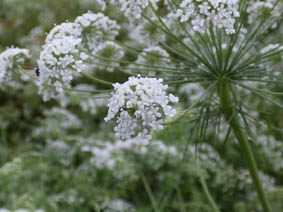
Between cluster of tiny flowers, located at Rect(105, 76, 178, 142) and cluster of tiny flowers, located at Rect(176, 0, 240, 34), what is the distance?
43cm

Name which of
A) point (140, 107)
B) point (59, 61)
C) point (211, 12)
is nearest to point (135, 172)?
point (59, 61)

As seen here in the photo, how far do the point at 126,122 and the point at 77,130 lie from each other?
3.38m

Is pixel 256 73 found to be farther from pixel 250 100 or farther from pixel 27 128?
pixel 27 128

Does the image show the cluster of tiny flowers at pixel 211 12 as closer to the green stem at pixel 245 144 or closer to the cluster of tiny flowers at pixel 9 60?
the green stem at pixel 245 144

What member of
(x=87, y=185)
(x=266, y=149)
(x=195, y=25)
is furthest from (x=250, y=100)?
(x=195, y=25)

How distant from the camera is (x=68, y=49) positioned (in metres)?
2.34

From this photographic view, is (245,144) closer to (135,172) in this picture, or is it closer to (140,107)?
(140,107)

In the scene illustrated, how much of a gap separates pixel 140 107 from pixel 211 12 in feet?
2.19

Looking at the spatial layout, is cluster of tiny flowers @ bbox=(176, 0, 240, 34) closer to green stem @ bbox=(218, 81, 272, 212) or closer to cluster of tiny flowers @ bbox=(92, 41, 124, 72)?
green stem @ bbox=(218, 81, 272, 212)

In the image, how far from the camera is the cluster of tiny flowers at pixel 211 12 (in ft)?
6.57

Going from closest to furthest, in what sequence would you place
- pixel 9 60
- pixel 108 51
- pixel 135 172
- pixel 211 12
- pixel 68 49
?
1. pixel 211 12
2. pixel 68 49
3. pixel 9 60
4. pixel 108 51
5. pixel 135 172

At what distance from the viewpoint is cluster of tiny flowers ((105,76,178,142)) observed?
188cm

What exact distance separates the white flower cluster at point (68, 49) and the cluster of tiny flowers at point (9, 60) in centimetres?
26

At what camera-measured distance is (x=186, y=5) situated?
6.85 ft
